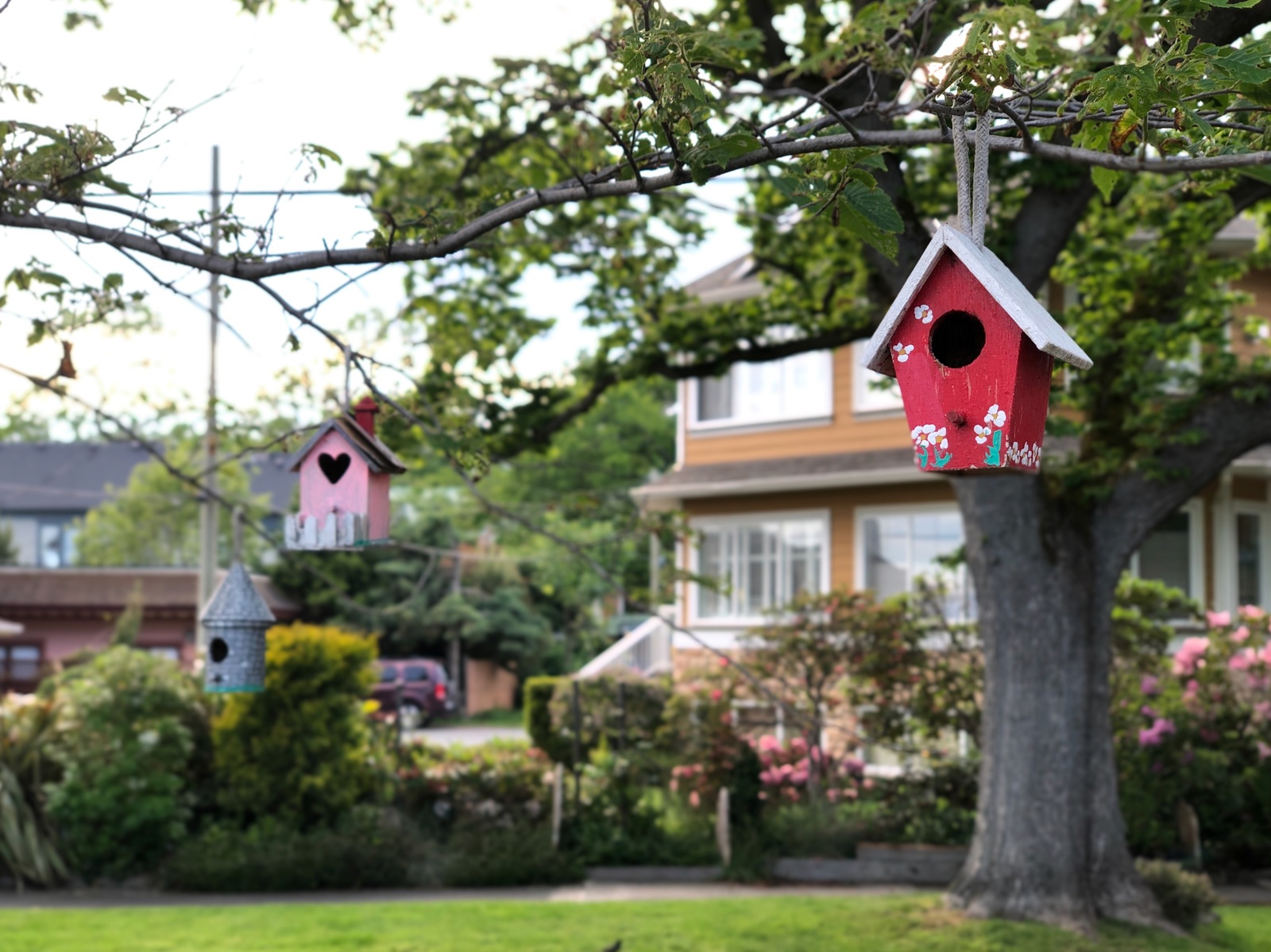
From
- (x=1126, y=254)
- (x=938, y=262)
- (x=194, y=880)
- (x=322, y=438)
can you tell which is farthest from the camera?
(x=194, y=880)

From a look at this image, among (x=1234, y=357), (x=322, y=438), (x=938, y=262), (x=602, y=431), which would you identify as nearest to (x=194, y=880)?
(x=322, y=438)

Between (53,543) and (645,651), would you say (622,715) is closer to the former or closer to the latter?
(645,651)

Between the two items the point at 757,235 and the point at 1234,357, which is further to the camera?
the point at 757,235

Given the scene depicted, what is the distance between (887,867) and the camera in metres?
11.6

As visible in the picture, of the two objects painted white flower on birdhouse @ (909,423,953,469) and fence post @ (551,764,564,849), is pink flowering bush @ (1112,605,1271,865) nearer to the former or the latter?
fence post @ (551,764,564,849)

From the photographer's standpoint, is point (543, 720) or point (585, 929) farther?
point (543, 720)

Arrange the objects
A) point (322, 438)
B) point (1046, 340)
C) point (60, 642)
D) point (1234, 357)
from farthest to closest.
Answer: point (60, 642) → point (1234, 357) → point (322, 438) → point (1046, 340)

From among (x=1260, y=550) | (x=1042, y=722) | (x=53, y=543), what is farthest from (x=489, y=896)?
(x=53, y=543)

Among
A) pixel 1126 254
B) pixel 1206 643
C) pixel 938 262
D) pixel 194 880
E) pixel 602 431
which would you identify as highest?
pixel 602 431

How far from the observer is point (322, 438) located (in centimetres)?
452

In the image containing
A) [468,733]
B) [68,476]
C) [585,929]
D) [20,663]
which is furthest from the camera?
[68,476]

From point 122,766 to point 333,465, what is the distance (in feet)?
27.8

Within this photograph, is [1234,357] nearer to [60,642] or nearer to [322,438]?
[322,438]

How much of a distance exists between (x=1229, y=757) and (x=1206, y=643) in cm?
110
